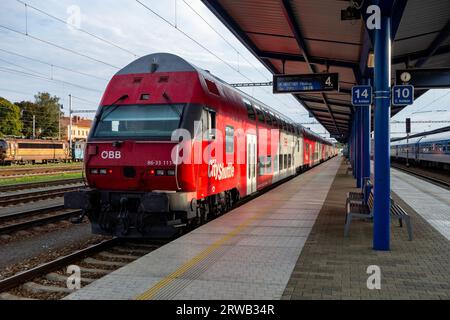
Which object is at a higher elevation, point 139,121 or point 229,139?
point 139,121

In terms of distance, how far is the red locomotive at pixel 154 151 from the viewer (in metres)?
7.02

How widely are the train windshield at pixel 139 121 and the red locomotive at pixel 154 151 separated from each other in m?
0.02

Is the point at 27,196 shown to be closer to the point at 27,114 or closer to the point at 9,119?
the point at 9,119

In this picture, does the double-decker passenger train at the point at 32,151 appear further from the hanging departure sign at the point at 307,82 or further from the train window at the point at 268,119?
the hanging departure sign at the point at 307,82

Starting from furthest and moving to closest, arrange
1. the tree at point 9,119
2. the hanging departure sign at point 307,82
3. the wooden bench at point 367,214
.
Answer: the tree at point 9,119
the hanging departure sign at point 307,82
the wooden bench at point 367,214

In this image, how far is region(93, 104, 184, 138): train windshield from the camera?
23.7 feet

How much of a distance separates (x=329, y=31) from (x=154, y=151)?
5.84m

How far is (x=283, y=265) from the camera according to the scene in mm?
5527

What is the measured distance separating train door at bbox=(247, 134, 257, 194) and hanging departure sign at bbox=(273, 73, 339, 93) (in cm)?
255

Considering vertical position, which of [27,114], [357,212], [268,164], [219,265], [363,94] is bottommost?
[219,265]

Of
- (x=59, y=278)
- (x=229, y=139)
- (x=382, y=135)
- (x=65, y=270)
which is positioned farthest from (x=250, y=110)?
(x=59, y=278)

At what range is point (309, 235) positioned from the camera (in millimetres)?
7531

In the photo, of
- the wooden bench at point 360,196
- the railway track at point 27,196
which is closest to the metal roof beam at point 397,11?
the wooden bench at point 360,196

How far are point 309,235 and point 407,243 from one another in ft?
5.30
